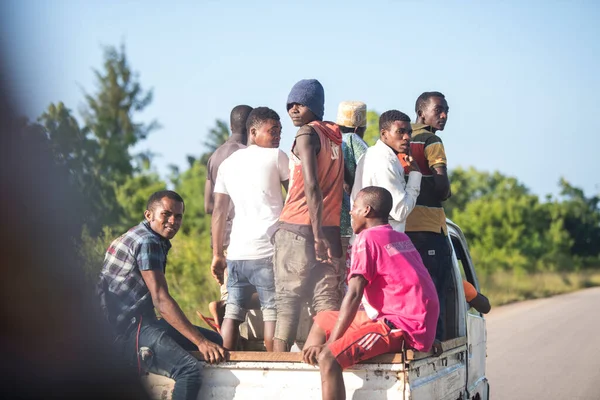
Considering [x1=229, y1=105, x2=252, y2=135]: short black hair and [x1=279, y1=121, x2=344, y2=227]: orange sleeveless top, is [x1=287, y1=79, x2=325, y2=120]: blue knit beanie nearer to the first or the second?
[x1=279, y1=121, x2=344, y2=227]: orange sleeveless top

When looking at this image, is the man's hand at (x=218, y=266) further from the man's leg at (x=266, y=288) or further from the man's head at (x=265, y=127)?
the man's head at (x=265, y=127)

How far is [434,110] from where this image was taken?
5.89m

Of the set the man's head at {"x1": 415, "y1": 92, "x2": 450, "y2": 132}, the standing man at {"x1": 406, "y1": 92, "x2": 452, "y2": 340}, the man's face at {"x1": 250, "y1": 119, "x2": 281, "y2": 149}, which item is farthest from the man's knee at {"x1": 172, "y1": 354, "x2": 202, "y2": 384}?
the man's head at {"x1": 415, "y1": 92, "x2": 450, "y2": 132}

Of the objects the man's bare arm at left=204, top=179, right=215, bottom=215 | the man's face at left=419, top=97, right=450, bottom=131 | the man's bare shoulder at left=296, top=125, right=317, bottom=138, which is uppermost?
the man's face at left=419, top=97, right=450, bottom=131

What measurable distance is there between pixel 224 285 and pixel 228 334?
2.97 ft

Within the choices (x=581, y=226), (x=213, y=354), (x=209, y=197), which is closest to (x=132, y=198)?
(x=209, y=197)

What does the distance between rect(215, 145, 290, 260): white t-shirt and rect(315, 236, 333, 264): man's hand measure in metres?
0.35

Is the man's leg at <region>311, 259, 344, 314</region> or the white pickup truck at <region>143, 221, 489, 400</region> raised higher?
the man's leg at <region>311, 259, 344, 314</region>

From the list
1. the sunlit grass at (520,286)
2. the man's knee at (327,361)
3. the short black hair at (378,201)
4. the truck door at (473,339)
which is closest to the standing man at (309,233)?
the short black hair at (378,201)

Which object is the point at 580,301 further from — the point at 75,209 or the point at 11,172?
the point at 11,172

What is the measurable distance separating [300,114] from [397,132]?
63 centimetres

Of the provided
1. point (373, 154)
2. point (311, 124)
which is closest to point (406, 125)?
point (373, 154)

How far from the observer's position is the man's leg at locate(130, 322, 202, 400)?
14.4 feet

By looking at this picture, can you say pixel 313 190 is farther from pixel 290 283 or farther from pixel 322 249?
pixel 290 283
